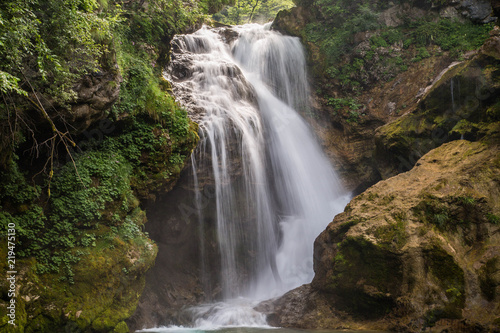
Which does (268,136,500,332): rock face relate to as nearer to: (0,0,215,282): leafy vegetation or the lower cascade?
the lower cascade

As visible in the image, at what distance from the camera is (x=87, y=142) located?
721 centimetres

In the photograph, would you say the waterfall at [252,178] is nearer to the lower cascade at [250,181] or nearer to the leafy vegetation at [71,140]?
the lower cascade at [250,181]

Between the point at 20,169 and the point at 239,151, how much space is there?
6.98 metres

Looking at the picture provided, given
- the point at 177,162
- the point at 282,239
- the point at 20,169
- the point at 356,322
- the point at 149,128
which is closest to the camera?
the point at 20,169

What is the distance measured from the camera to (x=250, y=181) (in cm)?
1185

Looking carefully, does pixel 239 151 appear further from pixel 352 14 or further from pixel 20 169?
pixel 352 14

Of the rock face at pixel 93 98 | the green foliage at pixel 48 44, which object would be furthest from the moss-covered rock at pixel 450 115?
the green foliage at pixel 48 44

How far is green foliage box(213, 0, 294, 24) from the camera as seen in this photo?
97.2 feet

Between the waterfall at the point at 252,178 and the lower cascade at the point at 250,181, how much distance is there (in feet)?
0.12

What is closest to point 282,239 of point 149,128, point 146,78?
point 149,128

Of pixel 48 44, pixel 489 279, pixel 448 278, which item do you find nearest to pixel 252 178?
pixel 448 278

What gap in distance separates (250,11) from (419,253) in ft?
98.4

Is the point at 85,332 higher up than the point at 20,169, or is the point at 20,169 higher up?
the point at 20,169

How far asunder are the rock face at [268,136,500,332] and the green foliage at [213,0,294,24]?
86.4 feet
